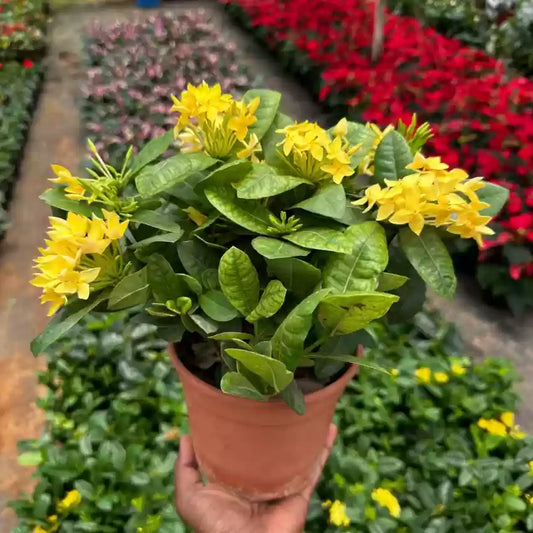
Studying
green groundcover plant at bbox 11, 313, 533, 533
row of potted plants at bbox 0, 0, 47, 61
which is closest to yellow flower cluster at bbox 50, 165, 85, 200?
green groundcover plant at bbox 11, 313, 533, 533

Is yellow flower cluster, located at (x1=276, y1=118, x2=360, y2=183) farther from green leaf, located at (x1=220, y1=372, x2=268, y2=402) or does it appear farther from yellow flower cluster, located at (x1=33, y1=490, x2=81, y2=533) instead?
yellow flower cluster, located at (x1=33, y1=490, x2=81, y2=533)

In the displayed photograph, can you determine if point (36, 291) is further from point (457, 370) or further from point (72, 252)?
point (72, 252)

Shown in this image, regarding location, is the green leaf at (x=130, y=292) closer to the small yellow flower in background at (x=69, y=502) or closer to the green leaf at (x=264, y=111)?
the green leaf at (x=264, y=111)

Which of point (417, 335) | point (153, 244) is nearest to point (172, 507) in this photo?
point (153, 244)

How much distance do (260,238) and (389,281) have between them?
20 cm

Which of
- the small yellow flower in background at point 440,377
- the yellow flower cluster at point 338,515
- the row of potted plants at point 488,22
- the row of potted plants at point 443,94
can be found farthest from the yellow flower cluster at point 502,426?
the row of potted plants at point 488,22

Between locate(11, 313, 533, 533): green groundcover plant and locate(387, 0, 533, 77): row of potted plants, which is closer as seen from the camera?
locate(11, 313, 533, 533): green groundcover plant

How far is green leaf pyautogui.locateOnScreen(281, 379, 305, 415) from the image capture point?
0.88 meters

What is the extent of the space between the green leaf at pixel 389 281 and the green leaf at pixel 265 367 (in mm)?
201

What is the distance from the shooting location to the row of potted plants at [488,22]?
12.8ft

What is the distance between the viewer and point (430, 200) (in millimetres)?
873

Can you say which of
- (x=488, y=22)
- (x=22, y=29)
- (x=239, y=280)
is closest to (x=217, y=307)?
(x=239, y=280)

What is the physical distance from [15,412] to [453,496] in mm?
1518

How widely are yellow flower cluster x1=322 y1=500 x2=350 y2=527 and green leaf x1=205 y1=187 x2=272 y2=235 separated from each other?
38.9 inches
